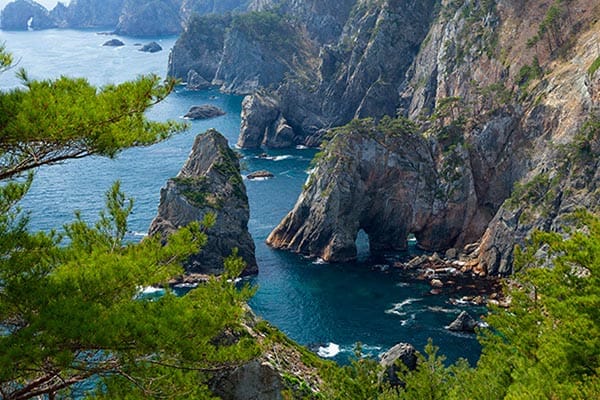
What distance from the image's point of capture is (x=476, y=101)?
316 ft

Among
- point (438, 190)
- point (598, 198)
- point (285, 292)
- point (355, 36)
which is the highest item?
point (355, 36)

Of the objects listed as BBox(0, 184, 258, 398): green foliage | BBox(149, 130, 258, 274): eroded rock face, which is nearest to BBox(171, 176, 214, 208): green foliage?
BBox(149, 130, 258, 274): eroded rock face

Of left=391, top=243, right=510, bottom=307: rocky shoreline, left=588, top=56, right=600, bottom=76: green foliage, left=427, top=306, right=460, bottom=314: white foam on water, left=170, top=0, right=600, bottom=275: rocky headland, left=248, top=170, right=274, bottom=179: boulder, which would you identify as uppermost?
left=588, top=56, right=600, bottom=76: green foliage

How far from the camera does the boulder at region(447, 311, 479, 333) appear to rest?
66812 mm

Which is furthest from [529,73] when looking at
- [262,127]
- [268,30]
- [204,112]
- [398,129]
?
[268,30]

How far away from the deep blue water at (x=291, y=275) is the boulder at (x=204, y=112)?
21.8 m

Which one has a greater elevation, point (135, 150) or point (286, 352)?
point (286, 352)

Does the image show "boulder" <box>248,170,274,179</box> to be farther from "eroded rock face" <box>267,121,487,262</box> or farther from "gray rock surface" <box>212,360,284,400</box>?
"gray rock surface" <box>212,360,284,400</box>

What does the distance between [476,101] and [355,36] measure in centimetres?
6845

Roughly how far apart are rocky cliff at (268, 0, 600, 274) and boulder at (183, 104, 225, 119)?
239 feet

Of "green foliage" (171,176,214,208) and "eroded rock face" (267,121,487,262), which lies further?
"eroded rock face" (267,121,487,262)

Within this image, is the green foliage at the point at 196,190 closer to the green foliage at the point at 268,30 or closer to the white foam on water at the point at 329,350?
the white foam on water at the point at 329,350

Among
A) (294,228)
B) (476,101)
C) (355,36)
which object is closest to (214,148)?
(294,228)

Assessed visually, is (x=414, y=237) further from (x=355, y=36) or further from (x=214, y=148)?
(x=355, y=36)
